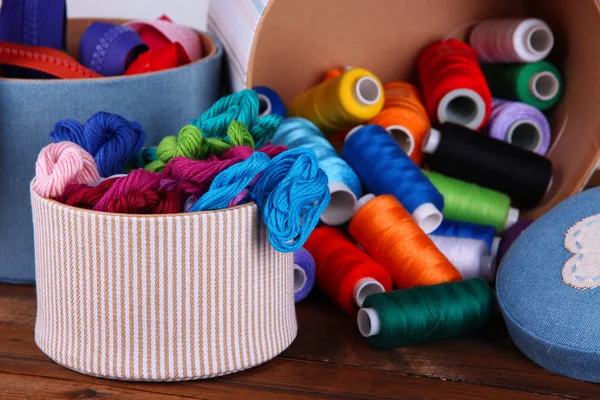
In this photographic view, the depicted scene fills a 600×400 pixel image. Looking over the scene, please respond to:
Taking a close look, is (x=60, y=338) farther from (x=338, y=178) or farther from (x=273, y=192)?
(x=338, y=178)

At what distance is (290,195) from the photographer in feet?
3.13

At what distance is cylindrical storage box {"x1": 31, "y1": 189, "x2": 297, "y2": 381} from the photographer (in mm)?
940

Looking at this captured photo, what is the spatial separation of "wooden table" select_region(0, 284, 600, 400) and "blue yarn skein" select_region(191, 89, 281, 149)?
0.99 feet

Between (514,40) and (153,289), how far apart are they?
3.22ft

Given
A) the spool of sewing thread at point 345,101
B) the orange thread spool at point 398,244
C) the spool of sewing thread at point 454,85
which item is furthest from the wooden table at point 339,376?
the spool of sewing thread at point 454,85

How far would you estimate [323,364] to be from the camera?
108 centimetres

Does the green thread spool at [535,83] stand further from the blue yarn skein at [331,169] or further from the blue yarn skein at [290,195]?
the blue yarn skein at [290,195]

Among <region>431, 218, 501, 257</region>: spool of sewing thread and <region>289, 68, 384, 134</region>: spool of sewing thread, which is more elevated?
<region>289, 68, 384, 134</region>: spool of sewing thread

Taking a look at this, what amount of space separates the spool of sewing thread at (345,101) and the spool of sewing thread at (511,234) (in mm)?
321

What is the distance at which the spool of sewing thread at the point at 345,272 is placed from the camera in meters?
1.23

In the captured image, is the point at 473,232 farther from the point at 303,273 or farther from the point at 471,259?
the point at 303,273

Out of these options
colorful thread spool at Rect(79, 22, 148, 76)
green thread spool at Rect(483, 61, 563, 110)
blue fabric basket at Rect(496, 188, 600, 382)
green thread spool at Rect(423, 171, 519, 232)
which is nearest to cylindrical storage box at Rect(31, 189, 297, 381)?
blue fabric basket at Rect(496, 188, 600, 382)

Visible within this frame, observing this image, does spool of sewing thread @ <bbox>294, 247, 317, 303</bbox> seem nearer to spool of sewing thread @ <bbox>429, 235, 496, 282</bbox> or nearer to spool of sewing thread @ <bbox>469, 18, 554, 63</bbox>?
spool of sewing thread @ <bbox>429, 235, 496, 282</bbox>

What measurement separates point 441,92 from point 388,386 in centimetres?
72
